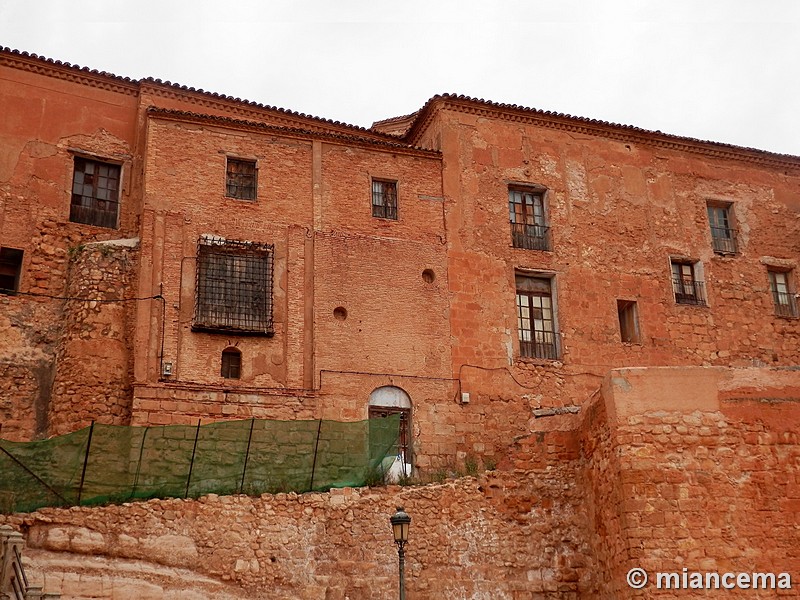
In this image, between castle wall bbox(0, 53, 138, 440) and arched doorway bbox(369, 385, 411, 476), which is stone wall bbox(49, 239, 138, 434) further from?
arched doorway bbox(369, 385, 411, 476)

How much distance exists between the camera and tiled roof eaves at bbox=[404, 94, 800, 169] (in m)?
23.7

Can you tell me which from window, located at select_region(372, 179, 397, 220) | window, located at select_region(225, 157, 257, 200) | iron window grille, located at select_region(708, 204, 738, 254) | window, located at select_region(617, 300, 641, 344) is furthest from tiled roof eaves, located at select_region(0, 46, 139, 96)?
iron window grille, located at select_region(708, 204, 738, 254)

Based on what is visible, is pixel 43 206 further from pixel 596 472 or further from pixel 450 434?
pixel 596 472

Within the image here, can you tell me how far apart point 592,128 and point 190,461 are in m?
13.4

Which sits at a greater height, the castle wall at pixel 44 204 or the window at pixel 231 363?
the castle wall at pixel 44 204

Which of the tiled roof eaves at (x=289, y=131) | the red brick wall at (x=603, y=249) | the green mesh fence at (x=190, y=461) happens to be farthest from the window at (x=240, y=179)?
the green mesh fence at (x=190, y=461)

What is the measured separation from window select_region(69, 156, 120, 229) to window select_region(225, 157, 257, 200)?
2507 millimetres

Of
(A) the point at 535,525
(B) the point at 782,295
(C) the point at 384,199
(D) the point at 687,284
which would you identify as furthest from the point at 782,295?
(A) the point at 535,525

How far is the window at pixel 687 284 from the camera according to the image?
24578 millimetres

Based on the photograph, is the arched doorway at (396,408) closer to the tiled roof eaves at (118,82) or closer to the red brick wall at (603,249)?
the red brick wall at (603,249)

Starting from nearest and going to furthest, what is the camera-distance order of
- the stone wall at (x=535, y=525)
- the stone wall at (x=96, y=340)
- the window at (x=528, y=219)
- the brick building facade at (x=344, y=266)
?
the stone wall at (x=535, y=525)
the stone wall at (x=96, y=340)
the brick building facade at (x=344, y=266)
the window at (x=528, y=219)

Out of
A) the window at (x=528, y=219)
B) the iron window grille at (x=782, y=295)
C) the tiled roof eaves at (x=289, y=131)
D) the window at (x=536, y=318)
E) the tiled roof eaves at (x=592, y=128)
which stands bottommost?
the window at (x=536, y=318)

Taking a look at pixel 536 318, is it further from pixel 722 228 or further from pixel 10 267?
pixel 10 267

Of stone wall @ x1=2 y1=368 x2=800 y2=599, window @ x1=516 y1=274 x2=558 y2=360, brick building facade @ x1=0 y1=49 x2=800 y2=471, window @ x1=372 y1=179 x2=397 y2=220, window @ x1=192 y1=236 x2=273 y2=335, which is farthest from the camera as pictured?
window @ x1=516 y1=274 x2=558 y2=360
